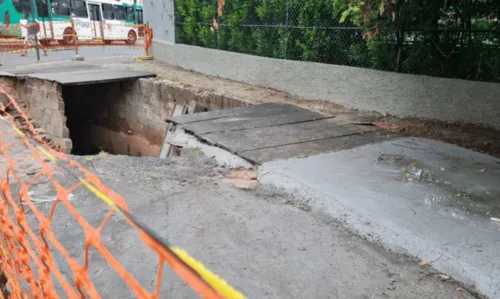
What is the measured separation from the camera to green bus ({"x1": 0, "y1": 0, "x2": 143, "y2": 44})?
21.0m

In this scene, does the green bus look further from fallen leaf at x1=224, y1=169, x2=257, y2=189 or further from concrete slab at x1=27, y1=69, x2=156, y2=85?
fallen leaf at x1=224, y1=169, x2=257, y2=189

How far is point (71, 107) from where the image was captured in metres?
12.1

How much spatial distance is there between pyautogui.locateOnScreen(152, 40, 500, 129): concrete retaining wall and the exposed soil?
158 millimetres

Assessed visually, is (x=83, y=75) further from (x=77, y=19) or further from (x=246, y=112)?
(x=77, y=19)

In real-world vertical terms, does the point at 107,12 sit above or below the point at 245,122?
above

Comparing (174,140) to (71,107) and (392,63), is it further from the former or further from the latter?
(71,107)

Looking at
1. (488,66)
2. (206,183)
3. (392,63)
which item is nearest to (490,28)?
(488,66)

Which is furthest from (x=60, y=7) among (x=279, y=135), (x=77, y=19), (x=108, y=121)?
(x=279, y=135)

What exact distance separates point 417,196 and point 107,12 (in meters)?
25.3

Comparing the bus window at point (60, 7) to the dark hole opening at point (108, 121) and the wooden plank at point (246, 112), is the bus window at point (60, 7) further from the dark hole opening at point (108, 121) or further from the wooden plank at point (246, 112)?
the wooden plank at point (246, 112)

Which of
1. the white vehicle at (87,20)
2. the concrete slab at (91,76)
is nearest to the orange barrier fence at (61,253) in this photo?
the concrete slab at (91,76)

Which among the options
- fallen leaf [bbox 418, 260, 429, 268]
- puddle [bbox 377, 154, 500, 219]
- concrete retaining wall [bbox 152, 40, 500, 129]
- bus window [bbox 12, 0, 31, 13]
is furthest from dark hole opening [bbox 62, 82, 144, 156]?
bus window [bbox 12, 0, 31, 13]

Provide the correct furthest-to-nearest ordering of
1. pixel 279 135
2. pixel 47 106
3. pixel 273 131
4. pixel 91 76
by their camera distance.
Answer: pixel 91 76
pixel 47 106
pixel 273 131
pixel 279 135

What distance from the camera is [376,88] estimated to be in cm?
670
